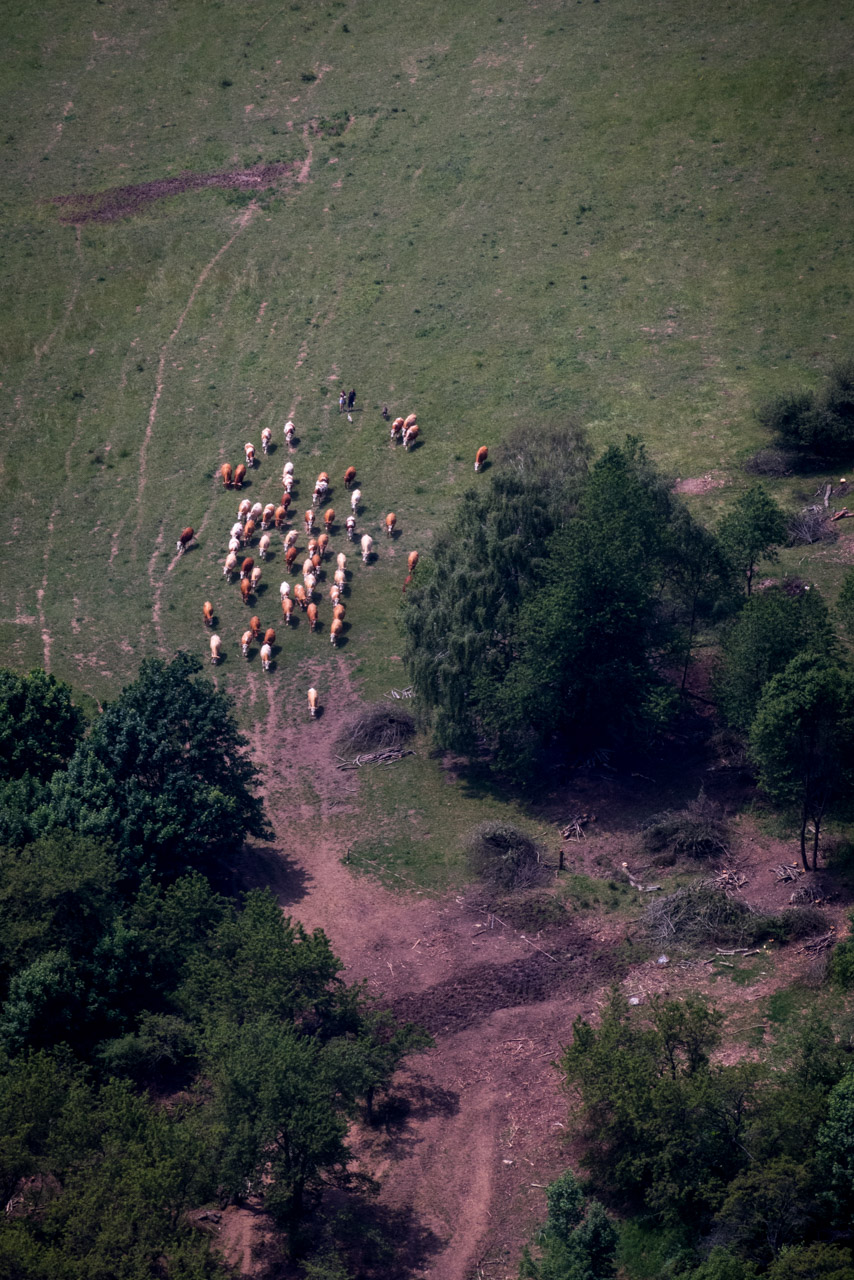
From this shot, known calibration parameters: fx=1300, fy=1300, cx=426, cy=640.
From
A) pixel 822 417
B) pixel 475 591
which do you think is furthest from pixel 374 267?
pixel 475 591

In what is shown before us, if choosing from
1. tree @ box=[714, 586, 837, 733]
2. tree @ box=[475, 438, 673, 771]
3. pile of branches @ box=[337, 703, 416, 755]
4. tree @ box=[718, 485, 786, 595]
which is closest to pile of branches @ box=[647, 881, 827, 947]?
tree @ box=[714, 586, 837, 733]

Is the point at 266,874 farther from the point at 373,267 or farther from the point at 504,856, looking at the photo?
the point at 373,267

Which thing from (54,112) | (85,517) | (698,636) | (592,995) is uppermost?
(54,112)

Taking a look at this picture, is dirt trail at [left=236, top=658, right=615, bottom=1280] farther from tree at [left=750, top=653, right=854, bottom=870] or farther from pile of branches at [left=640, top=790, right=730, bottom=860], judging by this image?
tree at [left=750, top=653, right=854, bottom=870]

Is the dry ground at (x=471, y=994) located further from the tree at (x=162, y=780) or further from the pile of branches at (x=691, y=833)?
the tree at (x=162, y=780)

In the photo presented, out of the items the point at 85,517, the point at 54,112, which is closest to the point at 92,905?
the point at 85,517

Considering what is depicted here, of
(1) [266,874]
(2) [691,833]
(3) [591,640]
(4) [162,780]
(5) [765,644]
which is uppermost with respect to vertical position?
(4) [162,780]

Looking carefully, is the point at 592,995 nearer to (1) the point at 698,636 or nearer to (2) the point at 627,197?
(1) the point at 698,636
